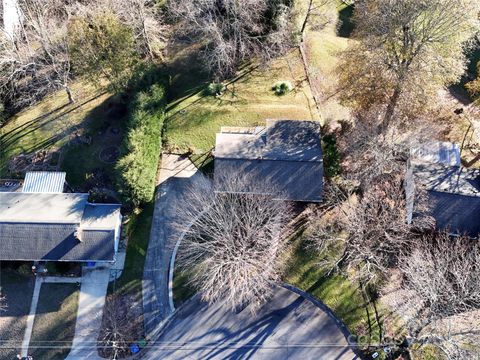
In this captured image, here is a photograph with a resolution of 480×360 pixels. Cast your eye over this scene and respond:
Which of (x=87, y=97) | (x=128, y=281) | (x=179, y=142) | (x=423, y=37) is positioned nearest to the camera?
(x=423, y=37)

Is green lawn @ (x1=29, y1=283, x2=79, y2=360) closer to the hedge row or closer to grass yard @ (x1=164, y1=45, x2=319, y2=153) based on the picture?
the hedge row

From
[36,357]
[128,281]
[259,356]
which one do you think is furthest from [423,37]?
[36,357]

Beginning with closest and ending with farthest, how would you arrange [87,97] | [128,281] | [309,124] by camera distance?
1. [128,281]
2. [309,124]
3. [87,97]

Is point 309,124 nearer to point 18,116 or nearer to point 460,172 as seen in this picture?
point 460,172

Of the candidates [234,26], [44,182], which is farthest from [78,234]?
[234,26]

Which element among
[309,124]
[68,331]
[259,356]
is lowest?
[259,356]

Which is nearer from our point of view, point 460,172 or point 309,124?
point 460,172

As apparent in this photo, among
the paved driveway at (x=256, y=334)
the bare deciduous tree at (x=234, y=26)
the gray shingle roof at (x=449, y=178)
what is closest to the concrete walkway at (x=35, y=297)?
the paved driveway at (x=256, y=334)
